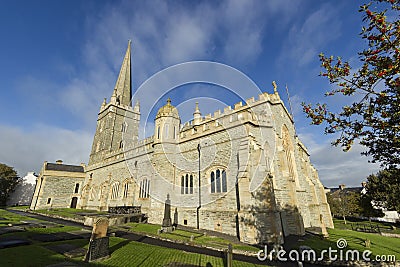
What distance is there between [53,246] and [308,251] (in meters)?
12.1

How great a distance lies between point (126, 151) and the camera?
87.8 feet

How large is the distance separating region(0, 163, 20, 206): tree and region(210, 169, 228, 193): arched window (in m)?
46.8

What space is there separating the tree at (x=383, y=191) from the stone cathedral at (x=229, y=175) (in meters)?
15.1

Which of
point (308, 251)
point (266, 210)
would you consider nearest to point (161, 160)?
point (266, 210)

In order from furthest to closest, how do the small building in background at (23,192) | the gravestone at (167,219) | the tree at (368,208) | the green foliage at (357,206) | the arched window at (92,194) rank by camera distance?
1. the small building in background at (23,192)
2. the green foliage at (357,206)
3. the tree at (368,208)
4. the arched window at (92,194)
5. the gravestone at (167,219)

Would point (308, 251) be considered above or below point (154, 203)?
below

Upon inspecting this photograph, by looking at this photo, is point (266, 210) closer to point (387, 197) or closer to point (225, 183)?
point (225, 183)

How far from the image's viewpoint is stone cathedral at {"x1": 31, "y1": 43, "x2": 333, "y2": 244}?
12.0m

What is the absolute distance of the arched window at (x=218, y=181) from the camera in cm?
1401

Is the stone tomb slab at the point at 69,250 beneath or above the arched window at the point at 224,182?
beneath

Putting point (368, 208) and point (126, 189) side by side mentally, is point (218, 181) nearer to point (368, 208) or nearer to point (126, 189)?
point (126, 189)

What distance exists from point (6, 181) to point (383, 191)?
70387mm

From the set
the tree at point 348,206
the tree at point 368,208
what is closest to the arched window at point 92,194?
the tree at point 348,206

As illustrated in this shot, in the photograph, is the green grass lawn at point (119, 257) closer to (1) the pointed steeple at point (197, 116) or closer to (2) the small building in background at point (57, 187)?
(1) the pointed steeple at point (197, 116)
